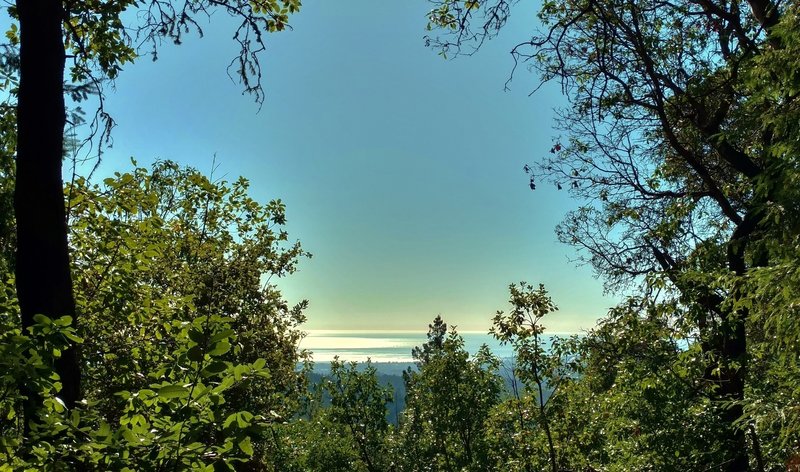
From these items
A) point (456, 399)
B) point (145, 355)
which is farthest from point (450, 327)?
point (145, 355)

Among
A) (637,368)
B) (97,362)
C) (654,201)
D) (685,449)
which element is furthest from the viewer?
(654,201)

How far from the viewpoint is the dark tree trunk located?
3.19 meters

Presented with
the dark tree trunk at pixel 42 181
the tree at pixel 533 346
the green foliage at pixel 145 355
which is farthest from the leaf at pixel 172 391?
the tree at pixel 533 346

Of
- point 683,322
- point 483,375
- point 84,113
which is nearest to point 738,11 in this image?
point 683,322

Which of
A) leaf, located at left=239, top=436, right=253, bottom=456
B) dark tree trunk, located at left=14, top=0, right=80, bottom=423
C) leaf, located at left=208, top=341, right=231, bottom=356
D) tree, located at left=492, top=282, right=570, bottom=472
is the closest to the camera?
leaf, located at left=239, top=436, right=253, bottom=456

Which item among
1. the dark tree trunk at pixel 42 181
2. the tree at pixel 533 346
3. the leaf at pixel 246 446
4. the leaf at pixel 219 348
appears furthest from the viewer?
the tree at pixel 533 346

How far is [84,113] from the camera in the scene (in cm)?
479

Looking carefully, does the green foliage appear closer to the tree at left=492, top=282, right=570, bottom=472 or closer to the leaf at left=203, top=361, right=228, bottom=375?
the leaf at left=203, top=361, right=228, bottom=375

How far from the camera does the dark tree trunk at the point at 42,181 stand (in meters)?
3.19

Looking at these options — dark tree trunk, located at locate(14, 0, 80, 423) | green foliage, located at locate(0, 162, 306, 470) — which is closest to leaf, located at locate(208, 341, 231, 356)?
green foliage, located at locate(0, 162, 306, 470)

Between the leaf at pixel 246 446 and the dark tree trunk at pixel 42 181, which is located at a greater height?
the dark tree trunk at pixel 42 181

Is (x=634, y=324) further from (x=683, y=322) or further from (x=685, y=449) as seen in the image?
(x=685, y=449)

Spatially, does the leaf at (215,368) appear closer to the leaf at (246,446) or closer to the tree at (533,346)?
the leaf at (246,446)

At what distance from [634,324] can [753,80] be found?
4484 mm
